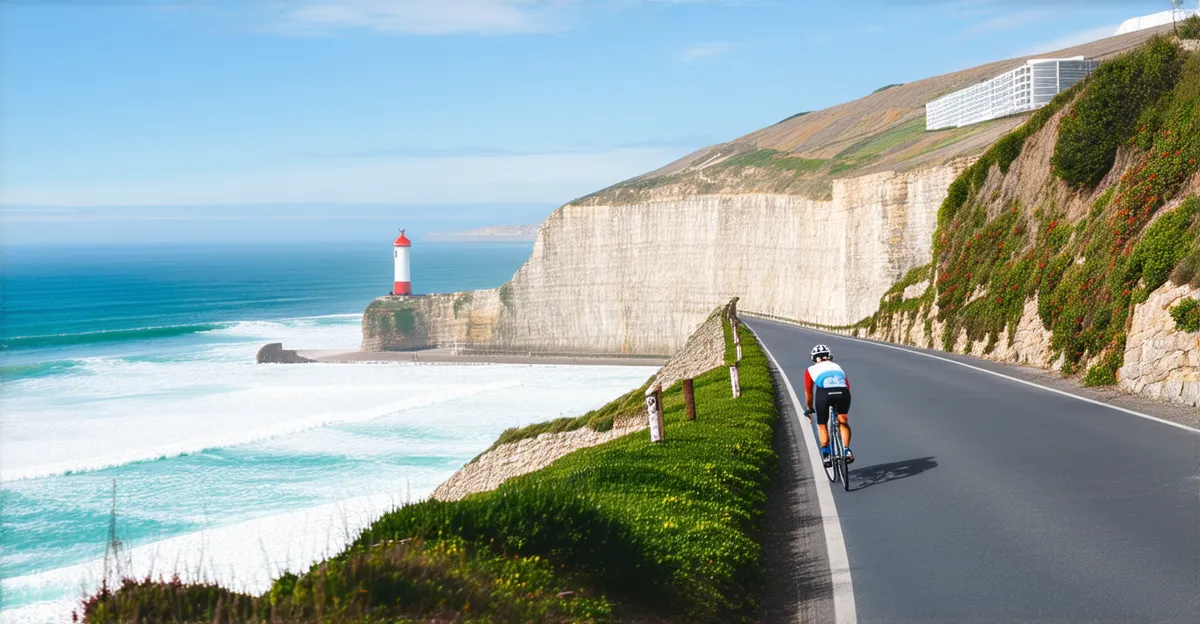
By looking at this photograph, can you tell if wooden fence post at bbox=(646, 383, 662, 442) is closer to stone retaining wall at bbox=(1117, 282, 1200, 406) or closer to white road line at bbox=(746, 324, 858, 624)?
white road line at bbox=(746, 324, 858, 624)

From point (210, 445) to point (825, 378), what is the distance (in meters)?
35.8

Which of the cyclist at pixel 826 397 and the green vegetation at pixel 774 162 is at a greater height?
the green vegetation at pixel 774 162

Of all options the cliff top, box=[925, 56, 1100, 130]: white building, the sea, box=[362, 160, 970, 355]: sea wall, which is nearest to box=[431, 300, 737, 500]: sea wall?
the sea

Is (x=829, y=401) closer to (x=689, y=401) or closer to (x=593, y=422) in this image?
(x=689, y=401)

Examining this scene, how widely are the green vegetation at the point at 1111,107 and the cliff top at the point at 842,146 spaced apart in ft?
111

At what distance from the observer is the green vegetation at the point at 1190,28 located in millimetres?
25750

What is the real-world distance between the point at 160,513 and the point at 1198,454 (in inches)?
1095

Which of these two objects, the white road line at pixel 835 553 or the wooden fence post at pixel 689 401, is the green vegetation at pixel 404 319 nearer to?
the wooden fence post at pixel 689 401

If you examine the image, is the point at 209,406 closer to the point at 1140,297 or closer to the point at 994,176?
the point at 994,176

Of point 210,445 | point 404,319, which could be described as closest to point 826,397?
point 210,445

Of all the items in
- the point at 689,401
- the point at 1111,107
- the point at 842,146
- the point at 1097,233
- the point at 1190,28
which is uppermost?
the point at 842,146

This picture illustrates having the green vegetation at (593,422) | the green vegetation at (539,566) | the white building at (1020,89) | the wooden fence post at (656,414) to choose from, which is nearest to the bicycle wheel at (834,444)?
the green vegetation at (539,566)

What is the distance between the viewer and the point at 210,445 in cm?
4228

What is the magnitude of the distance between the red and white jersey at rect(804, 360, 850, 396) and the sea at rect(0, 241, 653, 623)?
5.62 meters
